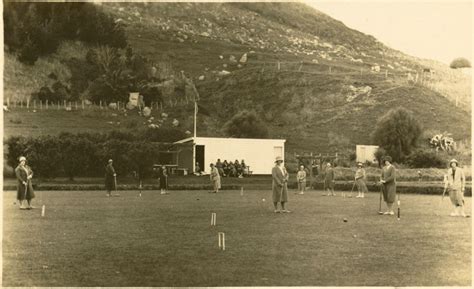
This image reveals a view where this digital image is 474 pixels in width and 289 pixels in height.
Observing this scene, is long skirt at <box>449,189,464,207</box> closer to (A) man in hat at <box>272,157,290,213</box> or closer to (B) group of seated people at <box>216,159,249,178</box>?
(A) man in hat at <box>272,157,290,213</box>

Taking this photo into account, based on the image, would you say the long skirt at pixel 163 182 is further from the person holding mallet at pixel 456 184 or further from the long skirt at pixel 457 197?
the long skirt at pixel 457 197

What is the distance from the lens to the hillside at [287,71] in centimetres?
2066

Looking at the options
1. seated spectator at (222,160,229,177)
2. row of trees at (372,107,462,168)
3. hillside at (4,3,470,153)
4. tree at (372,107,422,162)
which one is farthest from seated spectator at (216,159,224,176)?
tree at (372,107,422,162)

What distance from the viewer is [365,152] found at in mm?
26219

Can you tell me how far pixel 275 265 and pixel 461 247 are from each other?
4.12 meters

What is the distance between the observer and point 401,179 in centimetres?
2855

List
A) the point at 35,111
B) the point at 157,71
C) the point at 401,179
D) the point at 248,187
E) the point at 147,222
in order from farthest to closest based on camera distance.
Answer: the point at 248,187 → the point at 401,179 → the point at 157,71 → the point at 35,111 → the point at 147,222

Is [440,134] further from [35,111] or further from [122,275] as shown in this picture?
[122,275]

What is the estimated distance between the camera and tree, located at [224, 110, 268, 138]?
A: 30.5m

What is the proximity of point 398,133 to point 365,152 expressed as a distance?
7.67 feet

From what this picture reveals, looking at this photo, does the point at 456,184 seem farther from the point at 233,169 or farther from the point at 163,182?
the point at 233,169

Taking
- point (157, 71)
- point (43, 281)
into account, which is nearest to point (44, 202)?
point (157, 71)

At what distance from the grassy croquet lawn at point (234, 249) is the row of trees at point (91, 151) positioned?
84.1 inches

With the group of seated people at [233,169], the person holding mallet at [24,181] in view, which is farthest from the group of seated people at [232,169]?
Result: the person holding mallet at [24,181]
